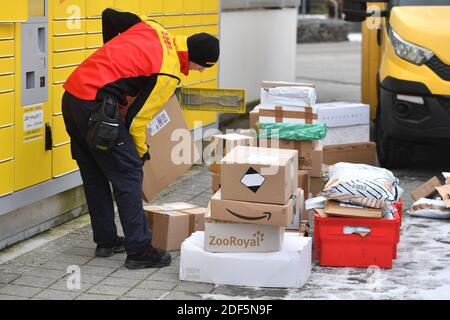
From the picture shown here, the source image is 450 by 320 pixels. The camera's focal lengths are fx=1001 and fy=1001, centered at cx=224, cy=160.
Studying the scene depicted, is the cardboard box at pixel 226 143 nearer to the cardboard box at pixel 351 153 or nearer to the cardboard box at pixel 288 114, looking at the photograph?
the cardboard box at pixel 288 114

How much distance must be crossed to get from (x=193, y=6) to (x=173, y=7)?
1.64ft

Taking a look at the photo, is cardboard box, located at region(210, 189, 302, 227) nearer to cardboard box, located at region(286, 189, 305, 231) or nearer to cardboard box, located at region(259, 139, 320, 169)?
cardboard box, located at region(286, 189, 305, 231)

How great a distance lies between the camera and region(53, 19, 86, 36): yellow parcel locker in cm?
675

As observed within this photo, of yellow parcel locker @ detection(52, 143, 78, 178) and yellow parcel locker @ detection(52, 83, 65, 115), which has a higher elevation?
yellow parcel locker @ detection(52, 83, 65, 115)

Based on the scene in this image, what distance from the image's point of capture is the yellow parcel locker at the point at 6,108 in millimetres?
6162

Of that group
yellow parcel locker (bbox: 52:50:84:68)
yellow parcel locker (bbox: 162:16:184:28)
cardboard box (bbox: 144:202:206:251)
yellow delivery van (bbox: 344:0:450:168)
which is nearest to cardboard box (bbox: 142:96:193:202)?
cardboard box (bbox: 144:202:206:251)

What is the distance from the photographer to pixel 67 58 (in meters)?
6.95

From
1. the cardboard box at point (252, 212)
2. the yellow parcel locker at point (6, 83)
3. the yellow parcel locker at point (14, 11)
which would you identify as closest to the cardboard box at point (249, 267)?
the cardboard box at point (252, 212)

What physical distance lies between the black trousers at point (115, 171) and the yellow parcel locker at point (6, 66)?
1.39 feet

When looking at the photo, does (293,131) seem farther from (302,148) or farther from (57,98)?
(57,98)

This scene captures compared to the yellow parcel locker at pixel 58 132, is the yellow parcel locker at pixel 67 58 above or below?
above

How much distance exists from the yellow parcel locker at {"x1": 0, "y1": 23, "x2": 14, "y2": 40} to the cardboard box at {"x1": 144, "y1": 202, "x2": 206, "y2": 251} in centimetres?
146

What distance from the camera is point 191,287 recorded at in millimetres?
5805
